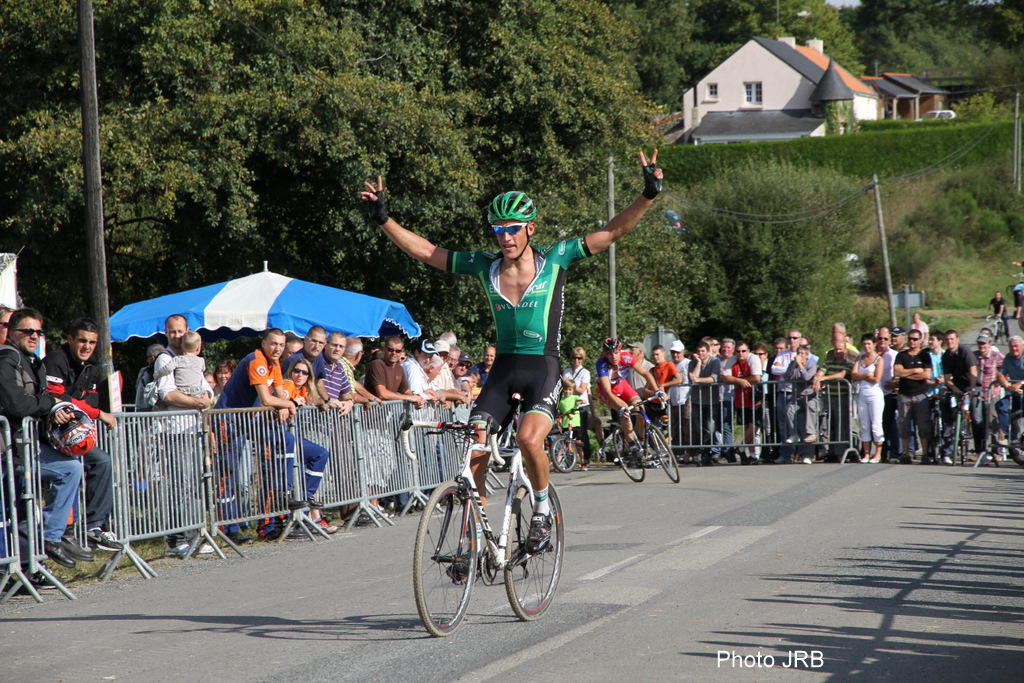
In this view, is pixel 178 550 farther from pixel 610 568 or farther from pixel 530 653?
pixel 530 653

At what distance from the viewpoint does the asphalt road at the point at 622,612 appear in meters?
5.59

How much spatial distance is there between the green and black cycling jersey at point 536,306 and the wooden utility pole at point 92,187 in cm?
906

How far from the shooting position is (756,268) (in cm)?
4631

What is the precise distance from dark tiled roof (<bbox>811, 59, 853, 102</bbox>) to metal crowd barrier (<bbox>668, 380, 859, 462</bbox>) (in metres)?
62.5

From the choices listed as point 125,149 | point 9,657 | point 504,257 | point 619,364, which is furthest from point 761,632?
point 125,149

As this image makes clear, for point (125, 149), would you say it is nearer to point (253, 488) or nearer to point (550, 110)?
point (550, 110)

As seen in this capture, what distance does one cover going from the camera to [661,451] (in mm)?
15680

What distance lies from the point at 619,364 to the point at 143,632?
10.6 metres

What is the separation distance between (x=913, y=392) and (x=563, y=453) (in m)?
5.74

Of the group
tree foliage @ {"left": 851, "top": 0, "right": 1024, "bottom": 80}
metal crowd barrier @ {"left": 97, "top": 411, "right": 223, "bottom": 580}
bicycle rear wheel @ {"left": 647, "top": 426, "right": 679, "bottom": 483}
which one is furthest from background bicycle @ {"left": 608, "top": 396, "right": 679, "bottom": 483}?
tree foliage @ {"left": 851, "top": 0, "right": 1024, "bottom": 80}

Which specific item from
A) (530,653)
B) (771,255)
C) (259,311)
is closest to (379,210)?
(530,653)

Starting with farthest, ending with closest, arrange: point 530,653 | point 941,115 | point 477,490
→ point 941,115 < point 477,490 < point 530,653

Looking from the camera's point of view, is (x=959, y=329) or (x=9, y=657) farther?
(x=959, y=329)

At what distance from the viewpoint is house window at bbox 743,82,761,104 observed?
8194cm
